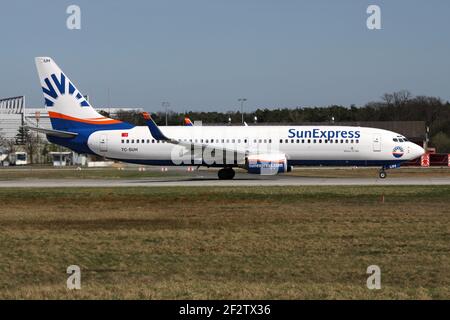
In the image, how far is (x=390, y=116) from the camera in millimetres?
146500

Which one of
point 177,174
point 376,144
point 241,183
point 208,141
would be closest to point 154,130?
point 208,141

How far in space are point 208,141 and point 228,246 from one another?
109ft

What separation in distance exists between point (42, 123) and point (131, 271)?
159 meters

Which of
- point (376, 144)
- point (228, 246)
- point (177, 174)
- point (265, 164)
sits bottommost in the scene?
point (177, 174)

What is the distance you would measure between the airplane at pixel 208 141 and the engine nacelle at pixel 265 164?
830 millimetres

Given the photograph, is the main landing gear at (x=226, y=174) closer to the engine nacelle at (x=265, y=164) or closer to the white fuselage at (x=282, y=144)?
the white fuselage at (x=282, y=144)

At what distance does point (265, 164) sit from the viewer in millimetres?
48969

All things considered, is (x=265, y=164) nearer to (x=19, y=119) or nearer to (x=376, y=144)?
(x=376, y=144)

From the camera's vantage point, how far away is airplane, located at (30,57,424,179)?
51000 mm

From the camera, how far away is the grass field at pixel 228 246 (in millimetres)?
13906

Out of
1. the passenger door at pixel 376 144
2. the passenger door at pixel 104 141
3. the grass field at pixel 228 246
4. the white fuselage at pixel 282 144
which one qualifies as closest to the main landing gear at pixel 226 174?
the white fuselage at pixel 282 144

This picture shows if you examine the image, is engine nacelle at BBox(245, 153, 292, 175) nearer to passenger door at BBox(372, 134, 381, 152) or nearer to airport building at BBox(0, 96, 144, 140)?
passenger door at BBox(372, 134, 381, 152)
